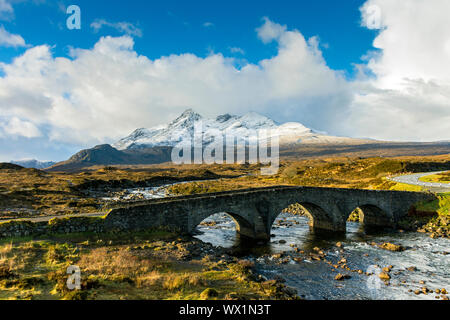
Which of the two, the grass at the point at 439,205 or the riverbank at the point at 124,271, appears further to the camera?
the grass at the point at 439,205

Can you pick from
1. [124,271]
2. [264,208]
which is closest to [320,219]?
[264,208]

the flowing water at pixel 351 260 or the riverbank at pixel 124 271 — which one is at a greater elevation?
the riverbank at pixel 124 271

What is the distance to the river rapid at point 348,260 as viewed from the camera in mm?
17875

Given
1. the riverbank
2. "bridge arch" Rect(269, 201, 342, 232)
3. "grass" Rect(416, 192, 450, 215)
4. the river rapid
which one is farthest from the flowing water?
"grass" Rect(416, 192, 450, 215)

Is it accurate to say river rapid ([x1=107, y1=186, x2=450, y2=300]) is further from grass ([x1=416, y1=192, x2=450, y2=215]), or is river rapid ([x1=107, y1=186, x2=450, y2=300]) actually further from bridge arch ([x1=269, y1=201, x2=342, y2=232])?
grass ([x1=416, y1=192, x2=450, y2=215])

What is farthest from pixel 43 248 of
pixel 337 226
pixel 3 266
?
pixel 337 226

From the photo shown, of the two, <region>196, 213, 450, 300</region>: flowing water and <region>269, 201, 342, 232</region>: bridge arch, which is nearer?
<region>196, 213, 450, 300</region>: flowing water

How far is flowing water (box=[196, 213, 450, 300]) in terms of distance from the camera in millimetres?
17953

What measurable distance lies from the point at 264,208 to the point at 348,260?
9652mm

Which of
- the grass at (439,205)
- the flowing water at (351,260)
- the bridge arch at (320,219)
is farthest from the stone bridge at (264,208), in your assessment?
the flowing water at (351,260)

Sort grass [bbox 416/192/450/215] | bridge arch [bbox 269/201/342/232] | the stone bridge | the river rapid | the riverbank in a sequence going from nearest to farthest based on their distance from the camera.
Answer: the riverbank → the river rapid → the stone bridge → bridge arch [bbox 269/201/342/232] → grass [bbox 416/192/450/215]

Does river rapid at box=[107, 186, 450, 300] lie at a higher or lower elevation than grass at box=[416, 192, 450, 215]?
lower

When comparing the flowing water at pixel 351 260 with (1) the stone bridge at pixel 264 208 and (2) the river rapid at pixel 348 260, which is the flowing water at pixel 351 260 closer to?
(2) the river rapid at pixel 348 260

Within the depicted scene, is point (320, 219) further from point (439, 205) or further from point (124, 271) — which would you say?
point (124, 271)
